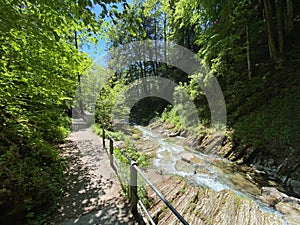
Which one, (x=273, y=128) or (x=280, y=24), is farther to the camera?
(x=280, y=24)

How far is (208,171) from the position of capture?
245 inches

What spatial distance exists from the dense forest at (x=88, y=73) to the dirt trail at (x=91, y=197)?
11.6 inches

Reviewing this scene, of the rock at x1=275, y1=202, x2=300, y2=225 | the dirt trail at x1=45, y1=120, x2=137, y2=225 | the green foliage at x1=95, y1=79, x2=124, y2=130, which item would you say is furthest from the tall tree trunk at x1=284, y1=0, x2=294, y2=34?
the dirt trail at x1=45, y1=120, x2=137, y2=225

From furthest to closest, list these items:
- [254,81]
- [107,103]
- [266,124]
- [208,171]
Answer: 1. [107,103]
2. [254,81]
3. [266,124]
4. [208,171]

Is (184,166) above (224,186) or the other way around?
above

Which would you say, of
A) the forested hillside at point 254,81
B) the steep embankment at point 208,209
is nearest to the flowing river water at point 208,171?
the forested hillside at point 254,81

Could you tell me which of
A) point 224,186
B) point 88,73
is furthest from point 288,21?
point 88,73

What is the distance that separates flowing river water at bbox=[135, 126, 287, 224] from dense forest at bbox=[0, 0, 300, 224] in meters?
0.94

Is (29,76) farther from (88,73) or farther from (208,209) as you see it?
(88,73)

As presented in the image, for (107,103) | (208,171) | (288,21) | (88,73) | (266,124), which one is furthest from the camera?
(107,103)

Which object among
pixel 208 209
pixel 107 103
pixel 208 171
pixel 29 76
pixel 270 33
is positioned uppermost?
pixel 270 33

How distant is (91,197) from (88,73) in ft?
17.2

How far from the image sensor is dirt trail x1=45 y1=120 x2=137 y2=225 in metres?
2.68

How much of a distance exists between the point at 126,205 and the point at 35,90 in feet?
8.45
